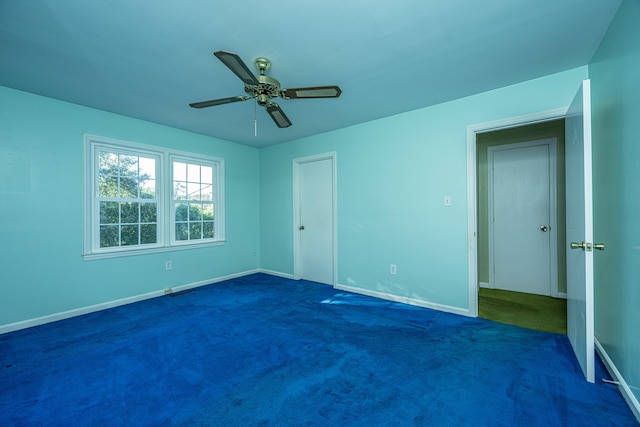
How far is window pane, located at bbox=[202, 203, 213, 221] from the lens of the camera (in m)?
4.40

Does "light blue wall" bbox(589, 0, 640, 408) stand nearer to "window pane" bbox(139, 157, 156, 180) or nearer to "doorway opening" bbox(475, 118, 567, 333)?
"doorway opening" bbox(475, 118, 567, 333)

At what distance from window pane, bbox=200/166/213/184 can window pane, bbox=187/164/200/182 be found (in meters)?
0.07

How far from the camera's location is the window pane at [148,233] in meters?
3.68

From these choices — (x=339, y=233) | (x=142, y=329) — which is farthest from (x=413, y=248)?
(x=142, y=329)

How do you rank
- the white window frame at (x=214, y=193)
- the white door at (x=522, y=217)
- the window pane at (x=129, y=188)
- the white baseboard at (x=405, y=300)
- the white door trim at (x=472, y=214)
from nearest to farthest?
the white door trim at (x=472, y=214), the white baseboard at (x=405, y=300), the window pane at (x=129, y=188), the white door at (x=522, y=217), the white window frame at (x=214, y=193)

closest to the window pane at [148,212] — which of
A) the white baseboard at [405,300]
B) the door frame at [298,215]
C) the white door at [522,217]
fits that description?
the door frame at [298,215]

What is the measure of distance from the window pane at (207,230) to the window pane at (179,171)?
2.64 ft

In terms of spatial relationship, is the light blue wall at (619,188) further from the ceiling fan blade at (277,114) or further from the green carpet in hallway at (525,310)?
the ceiling fan blade at (277,114)

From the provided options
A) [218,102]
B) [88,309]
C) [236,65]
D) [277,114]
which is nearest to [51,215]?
[88,309]

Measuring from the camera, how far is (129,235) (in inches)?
140

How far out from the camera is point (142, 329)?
2.69 metres

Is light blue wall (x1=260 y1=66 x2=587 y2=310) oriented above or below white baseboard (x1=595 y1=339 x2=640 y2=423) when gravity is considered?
above

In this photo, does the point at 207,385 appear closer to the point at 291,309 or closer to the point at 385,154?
the point at 291,309

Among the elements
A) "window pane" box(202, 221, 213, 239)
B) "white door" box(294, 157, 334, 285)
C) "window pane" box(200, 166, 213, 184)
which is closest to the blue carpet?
"white door" box(294, 157, 334, 285)
